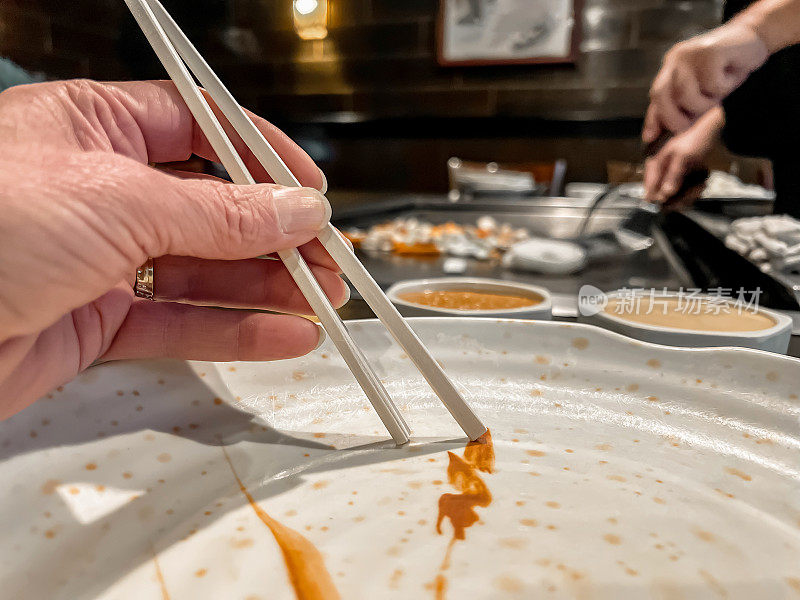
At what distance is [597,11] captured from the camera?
7.39 ft

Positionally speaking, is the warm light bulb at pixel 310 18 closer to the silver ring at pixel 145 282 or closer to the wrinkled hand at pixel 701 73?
the wrinkled hand at pixel 701 73

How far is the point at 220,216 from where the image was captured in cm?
29

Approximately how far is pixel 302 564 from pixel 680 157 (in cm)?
85

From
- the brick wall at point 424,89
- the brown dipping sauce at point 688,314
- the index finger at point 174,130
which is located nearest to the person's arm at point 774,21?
the brown dipping sauce at point 688,314

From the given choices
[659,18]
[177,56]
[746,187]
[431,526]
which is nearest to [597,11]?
[659,18]

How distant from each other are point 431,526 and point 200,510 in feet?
0.44

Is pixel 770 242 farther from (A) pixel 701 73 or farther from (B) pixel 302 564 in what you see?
(B) pixel 302 564

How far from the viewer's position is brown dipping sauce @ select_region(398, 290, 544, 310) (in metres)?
0.60

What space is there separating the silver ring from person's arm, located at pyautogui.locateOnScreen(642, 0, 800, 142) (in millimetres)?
754

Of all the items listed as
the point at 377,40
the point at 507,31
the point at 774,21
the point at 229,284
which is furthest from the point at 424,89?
the point at 229,284

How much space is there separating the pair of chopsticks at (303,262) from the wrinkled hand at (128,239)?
0.03 metres

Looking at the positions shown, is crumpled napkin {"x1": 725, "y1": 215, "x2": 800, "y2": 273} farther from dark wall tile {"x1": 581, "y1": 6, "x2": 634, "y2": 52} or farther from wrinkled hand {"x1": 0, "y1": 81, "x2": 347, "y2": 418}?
dark wall tile {"x1": 581, "y1": 6, "x2": 634, "y2": 52}

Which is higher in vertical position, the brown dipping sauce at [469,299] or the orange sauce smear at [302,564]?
the brown dipping sauce at [469,299]

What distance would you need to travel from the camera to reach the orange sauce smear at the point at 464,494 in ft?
0.84
